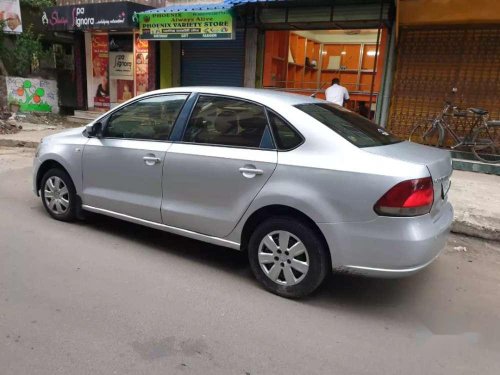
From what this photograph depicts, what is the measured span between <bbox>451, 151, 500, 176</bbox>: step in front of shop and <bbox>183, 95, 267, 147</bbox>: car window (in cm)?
608

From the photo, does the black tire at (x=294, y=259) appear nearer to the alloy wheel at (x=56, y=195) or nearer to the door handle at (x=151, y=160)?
the door handle at (x=151, y=160)

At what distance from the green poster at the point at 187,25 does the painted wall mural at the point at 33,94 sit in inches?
197

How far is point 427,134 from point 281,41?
4.79 m

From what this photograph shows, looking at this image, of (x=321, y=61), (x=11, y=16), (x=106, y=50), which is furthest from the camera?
(x=106, y=50)

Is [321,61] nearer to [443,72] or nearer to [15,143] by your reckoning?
[443,72]

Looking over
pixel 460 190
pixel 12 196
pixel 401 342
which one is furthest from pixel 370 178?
pixel 12 196

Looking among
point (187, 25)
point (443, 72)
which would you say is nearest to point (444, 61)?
point (443, 72)

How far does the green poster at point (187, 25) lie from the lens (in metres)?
10.1

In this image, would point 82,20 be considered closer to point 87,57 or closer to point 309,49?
point 87,57

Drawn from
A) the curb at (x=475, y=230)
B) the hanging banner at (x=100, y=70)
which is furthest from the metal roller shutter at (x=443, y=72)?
the hanging banner at (x=100, y=70)

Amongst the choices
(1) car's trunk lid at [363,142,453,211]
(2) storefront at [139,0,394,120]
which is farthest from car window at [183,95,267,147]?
(2) storefront at [139,0,394,120]

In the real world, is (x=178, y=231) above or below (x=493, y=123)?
below

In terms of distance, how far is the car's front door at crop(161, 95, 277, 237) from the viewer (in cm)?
373

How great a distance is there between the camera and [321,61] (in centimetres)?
1323
